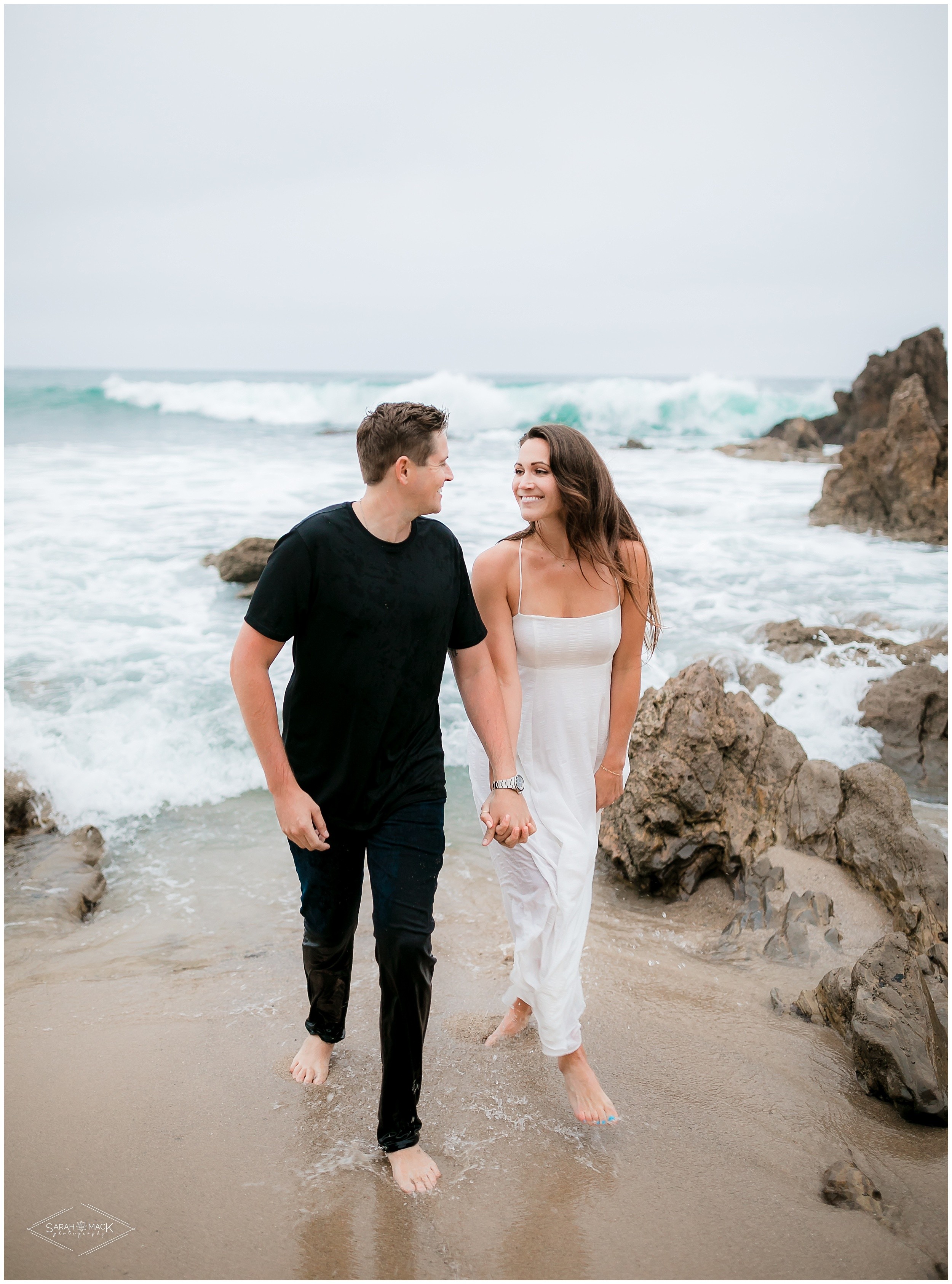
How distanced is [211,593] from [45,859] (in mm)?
6932

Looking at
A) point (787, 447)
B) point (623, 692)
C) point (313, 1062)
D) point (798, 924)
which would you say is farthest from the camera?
point (787, 447)

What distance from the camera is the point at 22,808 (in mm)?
→ 5934

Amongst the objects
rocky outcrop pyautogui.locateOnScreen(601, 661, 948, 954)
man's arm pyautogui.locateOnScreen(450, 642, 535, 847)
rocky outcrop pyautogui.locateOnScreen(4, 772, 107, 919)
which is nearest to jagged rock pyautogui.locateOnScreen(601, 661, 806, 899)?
rocky outcrop pyautogui.locateOnScreen(601, 661, 948, 954)

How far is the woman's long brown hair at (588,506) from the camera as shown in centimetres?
312

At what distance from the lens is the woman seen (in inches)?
123

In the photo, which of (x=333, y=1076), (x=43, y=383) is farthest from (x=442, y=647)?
(x=43, y=383)

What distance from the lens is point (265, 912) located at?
4984 mm

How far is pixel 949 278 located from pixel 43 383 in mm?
52112

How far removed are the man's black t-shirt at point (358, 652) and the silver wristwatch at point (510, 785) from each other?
0.66 ft

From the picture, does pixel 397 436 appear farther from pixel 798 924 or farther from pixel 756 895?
pixel 756 895

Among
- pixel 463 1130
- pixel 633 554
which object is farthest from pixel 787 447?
pixel 463 1130

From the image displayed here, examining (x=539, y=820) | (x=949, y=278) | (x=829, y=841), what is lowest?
(x=829, y=841)

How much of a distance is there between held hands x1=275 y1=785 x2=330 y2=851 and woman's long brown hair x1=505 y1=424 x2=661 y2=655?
1.17m

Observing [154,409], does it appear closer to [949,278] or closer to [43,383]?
[43,383]
